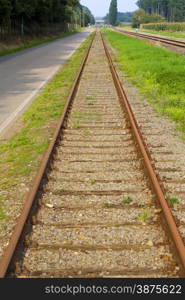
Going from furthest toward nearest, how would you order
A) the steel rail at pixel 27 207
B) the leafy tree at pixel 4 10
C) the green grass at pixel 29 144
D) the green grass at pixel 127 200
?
the leafy tree at pixel 4 10 < the green grass at pixel 29 144 < the green grass at pixel 127 200 < the steel rail at pixel 27 207

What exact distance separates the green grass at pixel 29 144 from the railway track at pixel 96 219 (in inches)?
15.8

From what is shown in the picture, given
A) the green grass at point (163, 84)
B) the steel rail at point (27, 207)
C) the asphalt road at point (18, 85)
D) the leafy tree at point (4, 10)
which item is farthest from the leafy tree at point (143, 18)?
the steel rail at point (27, 207)

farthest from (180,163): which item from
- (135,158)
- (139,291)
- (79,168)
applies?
(139,291)

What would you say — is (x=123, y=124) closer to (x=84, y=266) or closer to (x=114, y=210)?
(x=114, y=210)

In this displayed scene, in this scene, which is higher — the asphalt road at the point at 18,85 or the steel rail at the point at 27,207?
the asphalt road at the point at 18,85

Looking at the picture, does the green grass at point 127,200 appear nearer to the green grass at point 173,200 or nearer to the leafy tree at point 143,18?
the green grass at point 173,200

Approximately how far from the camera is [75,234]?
4.68 meters

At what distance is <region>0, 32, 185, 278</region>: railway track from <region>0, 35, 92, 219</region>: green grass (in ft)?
1.32

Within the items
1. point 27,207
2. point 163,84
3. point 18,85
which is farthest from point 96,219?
point 18,85

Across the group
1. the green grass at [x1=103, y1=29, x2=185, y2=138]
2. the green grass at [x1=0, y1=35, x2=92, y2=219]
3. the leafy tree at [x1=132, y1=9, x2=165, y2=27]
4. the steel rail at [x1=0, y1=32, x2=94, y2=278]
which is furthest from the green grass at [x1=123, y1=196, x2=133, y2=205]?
the leafy tree at [x1=132, y1=9, x2=165, y2=27]

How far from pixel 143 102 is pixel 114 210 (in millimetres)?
8129

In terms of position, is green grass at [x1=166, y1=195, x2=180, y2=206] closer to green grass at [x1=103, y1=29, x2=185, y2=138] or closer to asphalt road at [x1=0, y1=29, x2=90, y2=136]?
green grass at [x1=103, y1=29, x2=185, y2=138]

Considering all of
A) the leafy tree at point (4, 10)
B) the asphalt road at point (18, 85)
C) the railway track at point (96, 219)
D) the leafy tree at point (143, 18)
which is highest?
the leafy tree at point (143, 18)

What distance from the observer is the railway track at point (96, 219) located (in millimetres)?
4066
